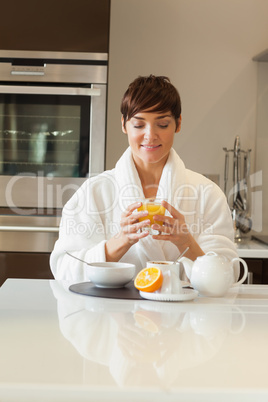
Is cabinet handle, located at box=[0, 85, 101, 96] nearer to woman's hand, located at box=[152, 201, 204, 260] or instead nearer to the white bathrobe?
the white bathrobe

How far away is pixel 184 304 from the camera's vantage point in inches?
63.3

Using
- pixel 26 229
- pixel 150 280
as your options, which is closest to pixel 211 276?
pixel 150 280

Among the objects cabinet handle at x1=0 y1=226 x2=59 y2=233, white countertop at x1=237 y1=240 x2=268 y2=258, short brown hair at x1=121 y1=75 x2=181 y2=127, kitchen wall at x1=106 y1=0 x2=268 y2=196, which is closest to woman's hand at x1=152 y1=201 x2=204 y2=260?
short brown hair at x1=121 y1=75 x2=181 y2=127

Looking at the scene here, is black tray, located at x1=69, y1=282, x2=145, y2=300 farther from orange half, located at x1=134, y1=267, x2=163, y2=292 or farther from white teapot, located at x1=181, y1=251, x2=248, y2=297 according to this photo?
white teapot, located at x1=181, y1=251, x2=248, y2=297

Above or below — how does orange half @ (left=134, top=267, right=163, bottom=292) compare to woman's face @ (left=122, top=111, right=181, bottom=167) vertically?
below

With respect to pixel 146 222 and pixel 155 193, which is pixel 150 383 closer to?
pixel 146 222

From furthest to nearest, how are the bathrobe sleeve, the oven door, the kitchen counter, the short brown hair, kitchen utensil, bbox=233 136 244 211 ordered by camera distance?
1. kitchen utensil, bbox=233 136 244 211
2. the oven door
3. the short brown hair
4. the bathrobe sleeve
5. the kitchen counter

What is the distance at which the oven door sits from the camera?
3.03 meters

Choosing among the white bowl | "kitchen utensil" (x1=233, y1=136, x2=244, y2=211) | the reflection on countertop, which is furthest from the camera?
"kitchen utensil" (x1=233, y1=136, x2=244, y2=211)

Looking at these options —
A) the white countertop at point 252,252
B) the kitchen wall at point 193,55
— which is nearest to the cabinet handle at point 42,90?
the kitchen wall at point 193,55

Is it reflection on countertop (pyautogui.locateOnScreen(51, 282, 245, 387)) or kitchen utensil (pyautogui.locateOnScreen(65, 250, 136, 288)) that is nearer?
reflection on countertop (pyautogui.locateOnScreen(51, 282, 245, 387))

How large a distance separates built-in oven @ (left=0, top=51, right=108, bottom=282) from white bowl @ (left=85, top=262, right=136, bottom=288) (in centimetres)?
125

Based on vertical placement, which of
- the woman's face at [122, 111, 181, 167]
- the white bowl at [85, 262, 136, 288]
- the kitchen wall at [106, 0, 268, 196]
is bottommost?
the white bowl at [85, 262, 136, 288]

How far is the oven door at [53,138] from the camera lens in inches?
119
